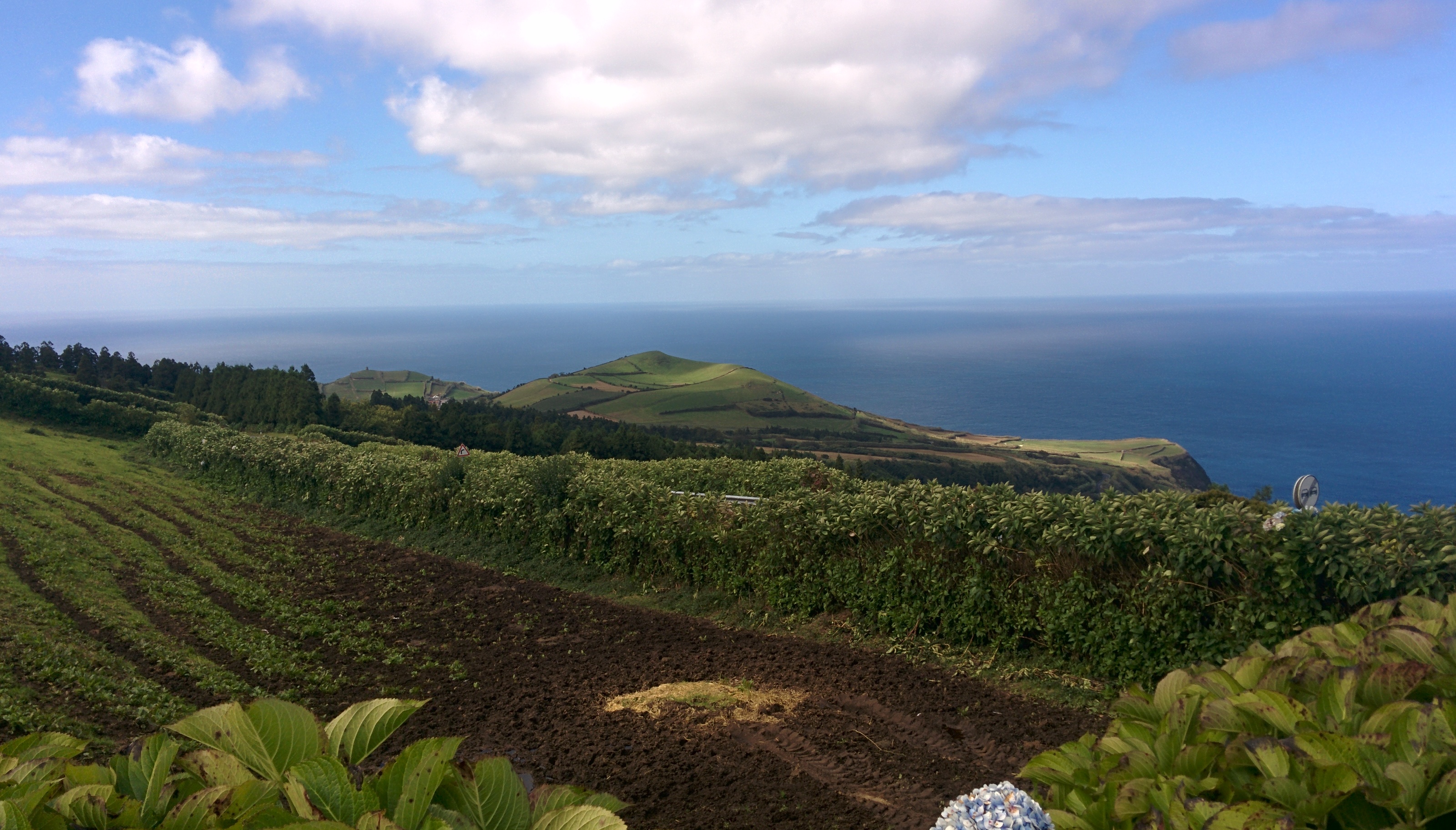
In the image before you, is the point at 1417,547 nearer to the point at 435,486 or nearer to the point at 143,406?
the point at 435,486

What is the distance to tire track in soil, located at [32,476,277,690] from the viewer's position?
7.32m

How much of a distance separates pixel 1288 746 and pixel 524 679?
6.58m

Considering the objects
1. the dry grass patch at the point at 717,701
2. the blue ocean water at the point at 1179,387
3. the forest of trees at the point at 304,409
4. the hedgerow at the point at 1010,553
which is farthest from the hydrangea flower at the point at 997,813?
the blue ocean water at the point at 1179,387

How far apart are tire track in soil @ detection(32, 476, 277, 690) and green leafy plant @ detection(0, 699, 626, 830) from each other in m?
6.13

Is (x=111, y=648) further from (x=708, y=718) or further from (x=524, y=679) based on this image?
(x=708, y=718)

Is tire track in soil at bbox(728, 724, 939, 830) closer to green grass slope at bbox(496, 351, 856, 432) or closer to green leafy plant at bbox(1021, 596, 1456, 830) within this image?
green leafy plant at bbox(1021, 596, 1456, 830)

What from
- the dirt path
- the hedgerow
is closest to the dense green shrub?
the hedgerow

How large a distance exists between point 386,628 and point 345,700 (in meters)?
2.08

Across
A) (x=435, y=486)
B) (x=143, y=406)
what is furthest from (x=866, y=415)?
(x=435, y=486)

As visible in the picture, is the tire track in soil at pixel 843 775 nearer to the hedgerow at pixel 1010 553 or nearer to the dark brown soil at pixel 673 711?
the dark brown soil at pixel 673 711

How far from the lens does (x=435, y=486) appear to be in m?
13.3

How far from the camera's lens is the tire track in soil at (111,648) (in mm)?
6629

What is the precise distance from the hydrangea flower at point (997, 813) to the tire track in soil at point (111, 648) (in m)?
6.37

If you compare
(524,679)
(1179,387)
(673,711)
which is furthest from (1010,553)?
(1179,387)
